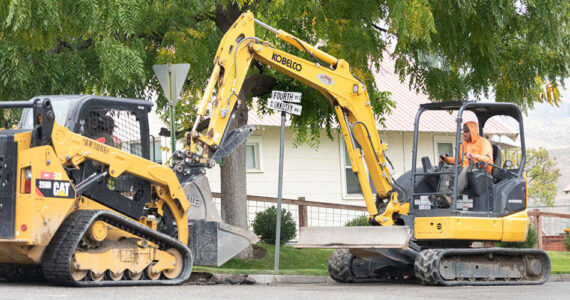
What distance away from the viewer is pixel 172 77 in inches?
574

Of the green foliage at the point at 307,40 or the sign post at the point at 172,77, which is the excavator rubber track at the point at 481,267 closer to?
the green foliage at the point at 307,40

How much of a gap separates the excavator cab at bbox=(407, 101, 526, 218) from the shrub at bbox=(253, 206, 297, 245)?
5.93 m

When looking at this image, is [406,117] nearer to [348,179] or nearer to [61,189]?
[348,179]

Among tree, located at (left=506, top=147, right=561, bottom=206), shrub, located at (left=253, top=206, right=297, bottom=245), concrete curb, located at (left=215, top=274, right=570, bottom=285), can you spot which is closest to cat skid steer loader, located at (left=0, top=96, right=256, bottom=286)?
concrete curb, located at (left=215, top=274, right=570, bottom=285)

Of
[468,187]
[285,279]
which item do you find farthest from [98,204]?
[468,187]

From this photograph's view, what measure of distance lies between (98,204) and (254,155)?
615 inches

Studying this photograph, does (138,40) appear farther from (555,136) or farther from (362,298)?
(555,136)

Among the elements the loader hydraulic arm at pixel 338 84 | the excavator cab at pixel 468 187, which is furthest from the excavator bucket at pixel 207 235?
the excavator cab at pixel 468 187

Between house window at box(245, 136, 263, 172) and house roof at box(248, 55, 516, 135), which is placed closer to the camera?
house window at box(245, 136, 263, 172)

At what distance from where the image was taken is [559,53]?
56.5ft

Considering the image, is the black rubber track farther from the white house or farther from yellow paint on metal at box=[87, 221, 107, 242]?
the white house

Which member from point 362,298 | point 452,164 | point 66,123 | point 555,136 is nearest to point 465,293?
point 362,298

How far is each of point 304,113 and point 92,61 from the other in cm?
417

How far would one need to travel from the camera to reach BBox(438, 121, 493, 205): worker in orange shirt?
44.7ft
